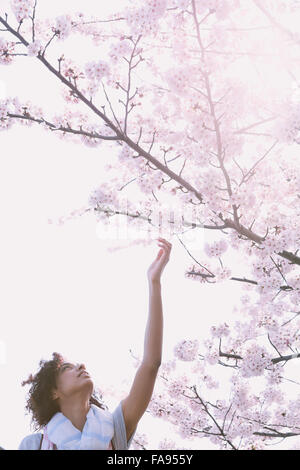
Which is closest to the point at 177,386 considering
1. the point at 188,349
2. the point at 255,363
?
the point at 188,349

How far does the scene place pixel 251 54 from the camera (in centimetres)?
486

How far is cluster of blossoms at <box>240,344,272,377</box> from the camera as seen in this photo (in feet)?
18.3

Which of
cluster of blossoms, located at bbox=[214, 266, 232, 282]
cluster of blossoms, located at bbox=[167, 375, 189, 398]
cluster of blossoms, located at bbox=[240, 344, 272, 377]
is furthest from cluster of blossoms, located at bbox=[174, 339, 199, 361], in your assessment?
cluster of blossoms, located at bbox=[214, 266, 232, 282]

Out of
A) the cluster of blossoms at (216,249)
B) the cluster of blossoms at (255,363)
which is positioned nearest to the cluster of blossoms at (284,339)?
the cluster of blossoms at (255,363)

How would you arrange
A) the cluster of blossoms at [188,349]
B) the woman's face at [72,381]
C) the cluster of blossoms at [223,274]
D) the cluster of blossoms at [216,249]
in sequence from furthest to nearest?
the cluster of blossoms at [188,349] < the cluster of blossoms at [216,249] < the cluster of blossoms at [223,274] < the woman's face at [72,381]

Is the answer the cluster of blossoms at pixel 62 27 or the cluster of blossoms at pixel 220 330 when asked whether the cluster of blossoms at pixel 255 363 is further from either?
the cluster of blossoms at pixel 62 27

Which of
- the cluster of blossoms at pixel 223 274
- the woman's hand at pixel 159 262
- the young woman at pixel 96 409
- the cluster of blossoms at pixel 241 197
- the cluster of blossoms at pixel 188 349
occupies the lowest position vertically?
the young woman at pixel 96 409

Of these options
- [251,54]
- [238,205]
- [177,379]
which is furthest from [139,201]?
[177,379]

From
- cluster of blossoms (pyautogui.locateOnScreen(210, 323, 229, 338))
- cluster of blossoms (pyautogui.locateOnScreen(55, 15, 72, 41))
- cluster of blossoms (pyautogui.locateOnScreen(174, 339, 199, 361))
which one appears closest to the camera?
cluster of blossoms (pyautogui.locateOnScreen(55, 15, 72, 41))

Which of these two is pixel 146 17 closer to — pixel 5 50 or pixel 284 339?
pixel 5 50

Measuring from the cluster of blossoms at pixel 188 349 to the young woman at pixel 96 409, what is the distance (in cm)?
424

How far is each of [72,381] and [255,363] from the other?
3360 mm

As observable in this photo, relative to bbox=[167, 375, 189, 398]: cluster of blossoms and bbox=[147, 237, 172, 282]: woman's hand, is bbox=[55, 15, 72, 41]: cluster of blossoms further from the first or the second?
bbox=[167, 375, 189, 398]: cluster of blossoms

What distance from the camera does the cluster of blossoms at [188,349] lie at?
6.88 meters
